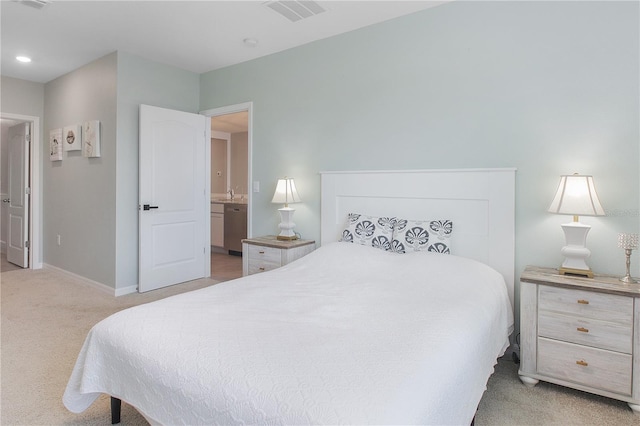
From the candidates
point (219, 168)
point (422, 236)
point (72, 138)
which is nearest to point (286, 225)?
point (422, 236)

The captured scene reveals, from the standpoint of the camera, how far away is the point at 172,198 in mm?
4215

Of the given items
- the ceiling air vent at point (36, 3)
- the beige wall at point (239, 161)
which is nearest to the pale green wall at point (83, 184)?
the ceiling air vent at point (36, 3)

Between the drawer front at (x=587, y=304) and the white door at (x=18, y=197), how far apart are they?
606 cm

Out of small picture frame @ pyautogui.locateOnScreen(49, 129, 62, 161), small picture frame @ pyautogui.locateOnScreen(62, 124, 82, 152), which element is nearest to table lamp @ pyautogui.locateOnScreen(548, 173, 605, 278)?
Answer: small picture frame @ pyautogui.locateOnScreen(62, 124, 82, 152)

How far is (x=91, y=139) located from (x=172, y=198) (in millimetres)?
1087

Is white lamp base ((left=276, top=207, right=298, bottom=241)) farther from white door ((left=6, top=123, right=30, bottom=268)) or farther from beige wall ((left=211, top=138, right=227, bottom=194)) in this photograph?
beige wall ((left=211, top=138, right=227, bottom=194))

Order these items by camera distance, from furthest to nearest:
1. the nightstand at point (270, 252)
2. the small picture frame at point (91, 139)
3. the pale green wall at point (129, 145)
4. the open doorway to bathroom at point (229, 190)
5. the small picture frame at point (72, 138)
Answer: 1. the open doorway to bathroom at point (229, 190)
2. the small picture frame at point (72, 138)
3. the small picture frame at point (91, 139)
4. the pale green wall at point (129, 145)
5. the nightstand at point (270, 252)

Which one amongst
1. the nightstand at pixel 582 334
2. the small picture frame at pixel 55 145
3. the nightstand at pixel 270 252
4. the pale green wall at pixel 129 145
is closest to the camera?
the nightstand at pixel 582 334

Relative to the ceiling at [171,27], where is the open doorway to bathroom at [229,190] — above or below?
below

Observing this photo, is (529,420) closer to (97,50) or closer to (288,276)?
(288,276)

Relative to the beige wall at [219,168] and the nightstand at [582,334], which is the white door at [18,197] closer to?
the beige wall at [219,168]

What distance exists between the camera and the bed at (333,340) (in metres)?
1.06

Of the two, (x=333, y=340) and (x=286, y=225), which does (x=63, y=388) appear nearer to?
(x=333, y=340)

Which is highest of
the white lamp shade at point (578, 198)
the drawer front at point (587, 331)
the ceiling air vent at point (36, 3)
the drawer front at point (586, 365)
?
the ceiling air vent at point (36, 3)
